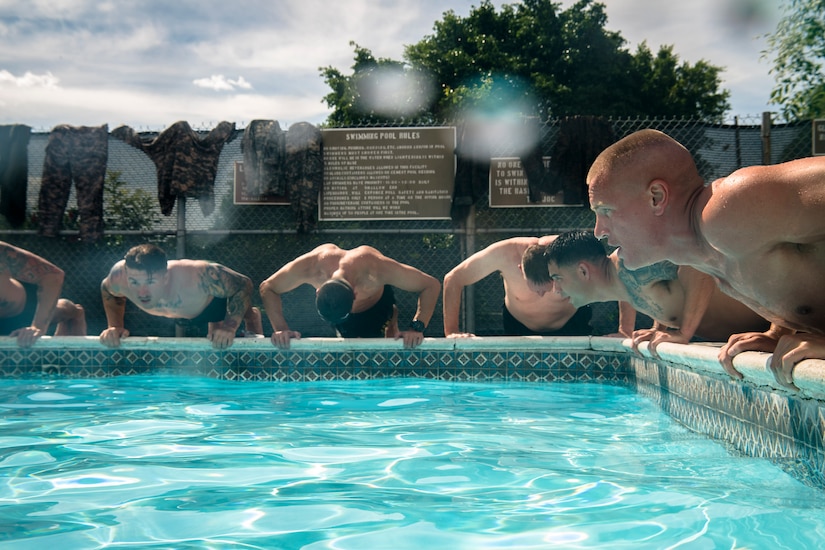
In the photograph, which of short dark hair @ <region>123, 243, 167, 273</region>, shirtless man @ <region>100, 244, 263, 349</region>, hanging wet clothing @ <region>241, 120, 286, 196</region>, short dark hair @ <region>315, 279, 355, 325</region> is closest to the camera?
short dark hair @ <region>315, 279, 355, 325</region>

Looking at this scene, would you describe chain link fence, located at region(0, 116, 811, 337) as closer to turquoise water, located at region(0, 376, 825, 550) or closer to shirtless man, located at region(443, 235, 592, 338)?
shirtless man, located at region(443, 235, 592, 338)

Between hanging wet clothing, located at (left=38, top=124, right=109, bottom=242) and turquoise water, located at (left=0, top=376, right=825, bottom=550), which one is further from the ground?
hanging wet clothing, located at (left=38, top=124, right=109, bottom=242)

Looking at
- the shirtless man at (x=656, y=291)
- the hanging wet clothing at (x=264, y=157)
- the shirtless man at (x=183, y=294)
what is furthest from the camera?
the hanging wet clothing at (x=264, y=157)

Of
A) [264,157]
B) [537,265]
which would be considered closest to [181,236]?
[264,157]

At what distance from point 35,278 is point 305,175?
3426 millimetres

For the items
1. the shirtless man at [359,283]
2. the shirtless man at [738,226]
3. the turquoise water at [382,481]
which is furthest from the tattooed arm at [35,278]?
the shirtless man at [738,226]

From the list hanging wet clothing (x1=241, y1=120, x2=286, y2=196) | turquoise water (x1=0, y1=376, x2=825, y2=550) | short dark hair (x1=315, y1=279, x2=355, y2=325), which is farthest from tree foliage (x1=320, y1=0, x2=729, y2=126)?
turquoise water (x1=0, y1=376, x2=825, y2=550)

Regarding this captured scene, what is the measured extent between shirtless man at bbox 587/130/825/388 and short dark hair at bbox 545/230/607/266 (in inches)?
72.2

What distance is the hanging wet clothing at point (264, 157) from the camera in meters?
8.75

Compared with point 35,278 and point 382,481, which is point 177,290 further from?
point 382,481

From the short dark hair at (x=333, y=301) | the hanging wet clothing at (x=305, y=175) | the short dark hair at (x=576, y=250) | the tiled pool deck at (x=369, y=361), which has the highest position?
the hanging wet clothing at (x=305, y=175)

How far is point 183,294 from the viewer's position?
21.3 feet

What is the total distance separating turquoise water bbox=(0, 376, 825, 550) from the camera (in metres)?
2.02

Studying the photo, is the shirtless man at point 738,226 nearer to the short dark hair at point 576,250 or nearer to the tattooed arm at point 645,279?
the tattooed arm at point 645,279
